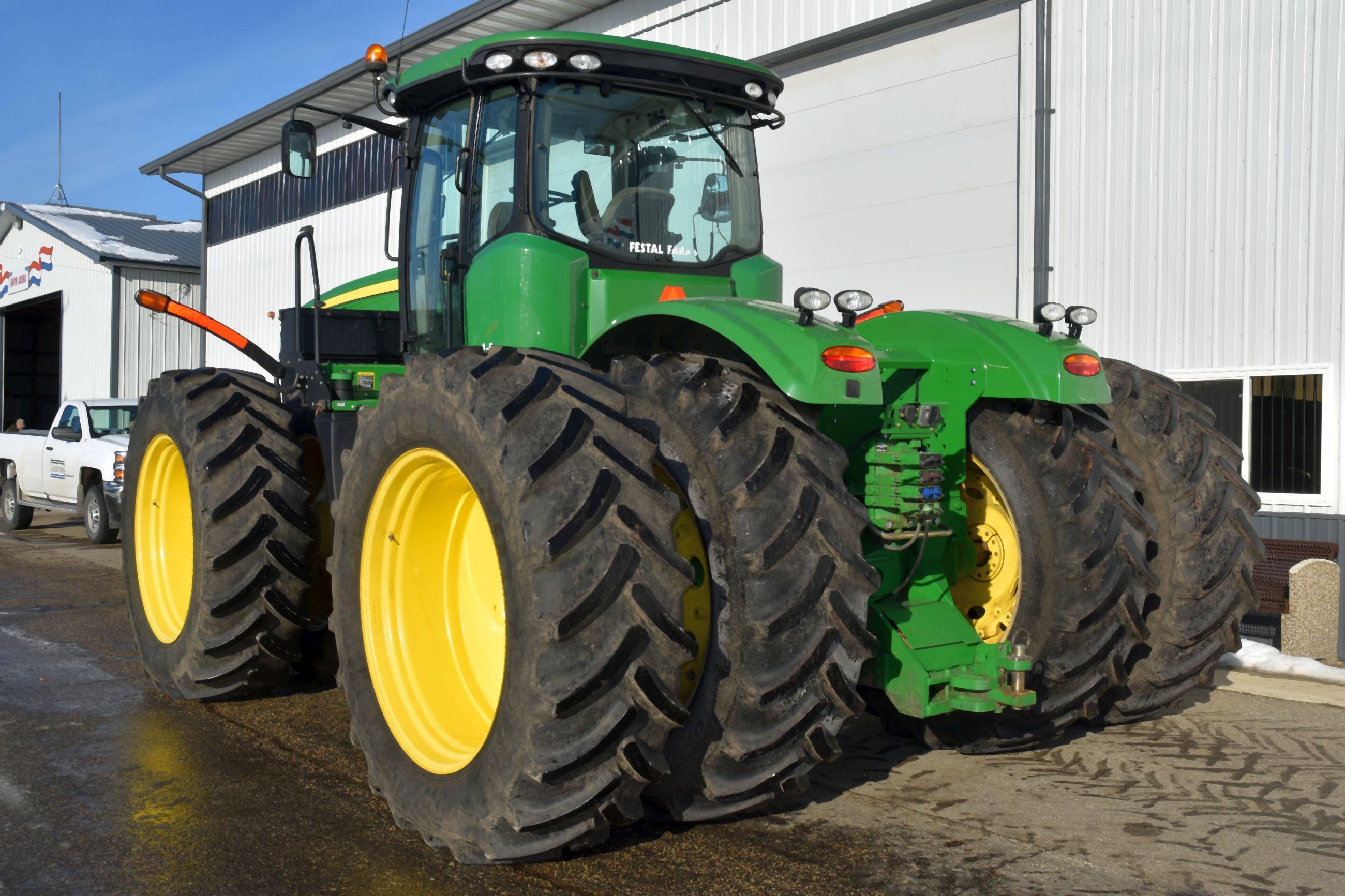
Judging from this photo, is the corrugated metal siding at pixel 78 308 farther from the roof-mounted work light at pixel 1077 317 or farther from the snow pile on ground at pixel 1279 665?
the roof-mounted work light at pixel 1077 317

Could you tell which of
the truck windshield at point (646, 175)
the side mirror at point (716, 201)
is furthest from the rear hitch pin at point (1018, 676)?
the side mirror at point (716, 201)

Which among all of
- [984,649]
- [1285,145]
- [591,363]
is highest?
[1285,145]

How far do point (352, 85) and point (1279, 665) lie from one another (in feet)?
50.8

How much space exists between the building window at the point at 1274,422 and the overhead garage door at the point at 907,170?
2095 millimetres

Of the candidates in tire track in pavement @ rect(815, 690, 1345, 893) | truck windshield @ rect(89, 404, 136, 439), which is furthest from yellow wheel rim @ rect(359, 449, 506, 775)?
truck windshield @ rect(89, 404, 136, 439)

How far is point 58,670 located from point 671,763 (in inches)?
173

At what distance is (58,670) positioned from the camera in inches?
256

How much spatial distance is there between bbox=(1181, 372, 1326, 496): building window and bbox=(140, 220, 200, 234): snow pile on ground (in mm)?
29654

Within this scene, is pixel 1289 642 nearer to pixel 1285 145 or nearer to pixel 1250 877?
pixel 1285 145

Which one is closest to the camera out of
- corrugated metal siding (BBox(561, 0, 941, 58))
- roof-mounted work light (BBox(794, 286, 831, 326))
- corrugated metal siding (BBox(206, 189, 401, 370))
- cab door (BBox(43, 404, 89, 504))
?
roof-mounted work light (BBox(794, 286, 831, 326))

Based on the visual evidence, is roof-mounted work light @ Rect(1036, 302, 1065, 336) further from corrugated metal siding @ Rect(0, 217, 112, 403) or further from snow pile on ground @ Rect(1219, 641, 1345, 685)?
corrugated metal siding @ Rect(0, 217, 112, 403)

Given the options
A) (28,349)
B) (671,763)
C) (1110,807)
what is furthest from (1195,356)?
(28,349)

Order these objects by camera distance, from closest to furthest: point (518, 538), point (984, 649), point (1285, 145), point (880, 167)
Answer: point (518, 538) < point (984, 649) < point (1285, 145) < point (880, 167)

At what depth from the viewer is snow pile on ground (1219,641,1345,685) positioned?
6.85 metres
